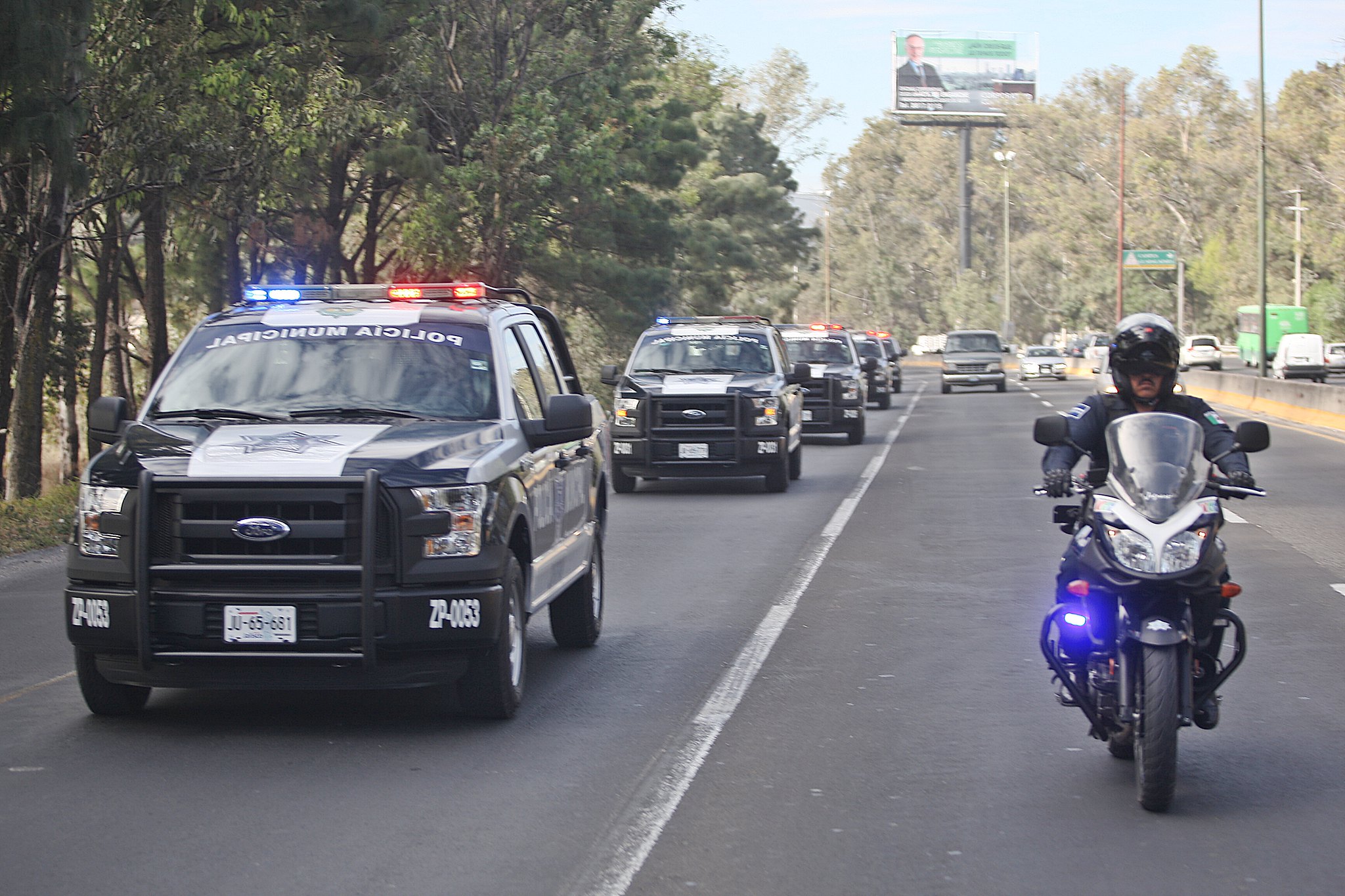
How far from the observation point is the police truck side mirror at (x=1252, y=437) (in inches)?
263

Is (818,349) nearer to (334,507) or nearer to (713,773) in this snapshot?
(334,507)

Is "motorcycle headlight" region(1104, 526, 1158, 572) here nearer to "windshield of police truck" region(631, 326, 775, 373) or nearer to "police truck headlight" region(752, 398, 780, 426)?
"police truck headlight" region(752, 398, 780, 426)

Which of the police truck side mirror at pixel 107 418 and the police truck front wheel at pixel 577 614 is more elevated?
the police truck side mirror at pixel 107 418

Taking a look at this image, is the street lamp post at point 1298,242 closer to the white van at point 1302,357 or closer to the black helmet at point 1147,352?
the white van at point 1302,357

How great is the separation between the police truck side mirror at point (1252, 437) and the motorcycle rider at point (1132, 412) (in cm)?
4

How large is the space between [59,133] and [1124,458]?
13.4 meters

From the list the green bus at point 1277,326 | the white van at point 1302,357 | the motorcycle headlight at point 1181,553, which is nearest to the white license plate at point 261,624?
the motorcycle headlight at point 1181,553

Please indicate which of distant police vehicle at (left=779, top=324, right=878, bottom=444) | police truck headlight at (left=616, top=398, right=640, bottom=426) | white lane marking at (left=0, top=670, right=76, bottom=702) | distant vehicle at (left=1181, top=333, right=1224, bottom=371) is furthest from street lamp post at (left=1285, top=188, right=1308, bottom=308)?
white lane marking at (left=0, top=670, right=76, bottom=702)

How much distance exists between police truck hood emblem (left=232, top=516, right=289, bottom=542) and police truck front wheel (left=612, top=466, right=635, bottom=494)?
514 inches

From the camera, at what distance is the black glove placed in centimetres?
690

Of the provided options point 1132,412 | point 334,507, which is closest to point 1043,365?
point 1132,412

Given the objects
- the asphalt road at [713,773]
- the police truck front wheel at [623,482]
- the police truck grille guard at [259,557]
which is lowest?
the asphalt road at [713,773]

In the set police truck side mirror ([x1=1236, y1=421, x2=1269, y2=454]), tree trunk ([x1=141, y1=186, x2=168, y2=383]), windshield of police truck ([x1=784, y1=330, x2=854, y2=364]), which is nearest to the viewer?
police truck side mirror ([x1=1236, y1=421, x2=1269, y2=454])

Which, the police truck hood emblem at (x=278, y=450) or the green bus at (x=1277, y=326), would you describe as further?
the green bus at (x=1277, y=326)
